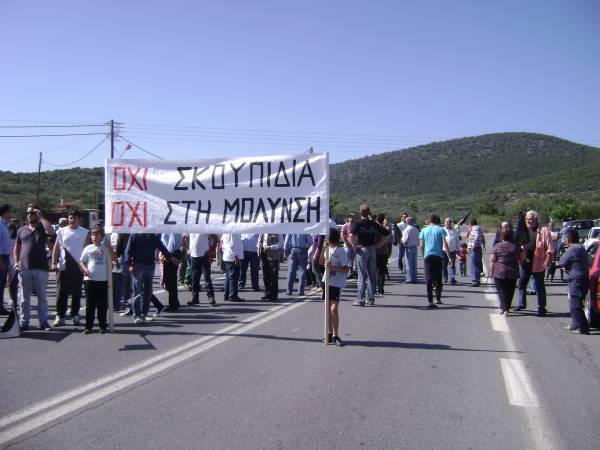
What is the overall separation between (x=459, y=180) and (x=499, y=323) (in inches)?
3436

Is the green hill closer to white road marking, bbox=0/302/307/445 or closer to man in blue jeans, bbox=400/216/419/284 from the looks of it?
Result: man in blue jeans, bbox=400/216/419/284

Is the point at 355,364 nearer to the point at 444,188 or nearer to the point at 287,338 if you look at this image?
the point at 287,338

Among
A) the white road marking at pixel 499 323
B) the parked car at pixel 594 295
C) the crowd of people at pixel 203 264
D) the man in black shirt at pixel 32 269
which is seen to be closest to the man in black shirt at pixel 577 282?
the crowd of people at pixel 203 264

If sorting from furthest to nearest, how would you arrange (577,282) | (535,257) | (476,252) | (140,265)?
1. (476,252)
2. (535,257)
3. (140,265)
4. (577,282)

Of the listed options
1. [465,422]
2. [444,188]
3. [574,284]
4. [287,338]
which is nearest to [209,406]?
[465,422]

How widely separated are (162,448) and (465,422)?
2.54 meters

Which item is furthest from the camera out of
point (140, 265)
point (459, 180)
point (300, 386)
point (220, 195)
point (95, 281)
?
point (459, 180)

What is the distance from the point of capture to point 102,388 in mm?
5793

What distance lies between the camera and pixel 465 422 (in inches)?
194

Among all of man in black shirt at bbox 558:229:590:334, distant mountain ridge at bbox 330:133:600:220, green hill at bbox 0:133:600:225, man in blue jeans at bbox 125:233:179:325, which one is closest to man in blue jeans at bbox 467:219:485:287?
man in black shirt at bbox 558:229:590:334

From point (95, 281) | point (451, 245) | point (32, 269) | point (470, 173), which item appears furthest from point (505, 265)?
point (470, 173)

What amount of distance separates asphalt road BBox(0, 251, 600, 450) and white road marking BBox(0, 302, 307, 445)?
0.02 m

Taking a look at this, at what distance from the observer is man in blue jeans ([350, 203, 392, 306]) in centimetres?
1179

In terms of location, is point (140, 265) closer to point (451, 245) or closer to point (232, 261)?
point (232, 261)
